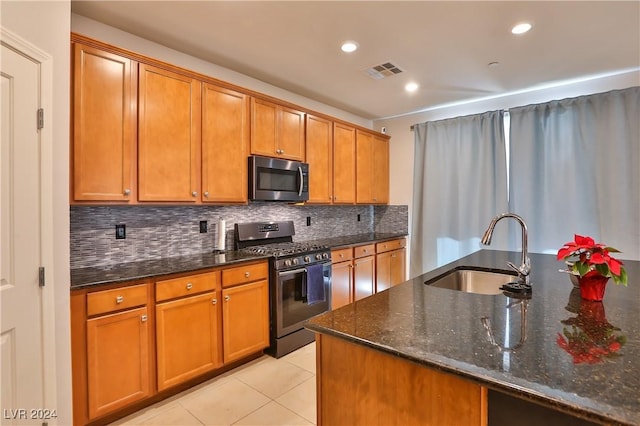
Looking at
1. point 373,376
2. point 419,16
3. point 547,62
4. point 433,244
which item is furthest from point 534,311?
point 433,244

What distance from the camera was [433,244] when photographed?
173 inches

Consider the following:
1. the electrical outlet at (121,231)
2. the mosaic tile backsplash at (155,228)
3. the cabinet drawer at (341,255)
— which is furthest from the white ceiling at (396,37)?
the cabinet drawer at (341,255)

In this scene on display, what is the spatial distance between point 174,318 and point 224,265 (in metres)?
0.50

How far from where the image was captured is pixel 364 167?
4.45m

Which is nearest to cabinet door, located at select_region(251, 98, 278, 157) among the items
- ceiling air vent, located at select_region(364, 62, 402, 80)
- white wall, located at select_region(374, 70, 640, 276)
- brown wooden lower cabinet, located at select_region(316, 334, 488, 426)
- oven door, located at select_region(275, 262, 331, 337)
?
ceiling air vent, located at select_region(364, 62, 402, 80)

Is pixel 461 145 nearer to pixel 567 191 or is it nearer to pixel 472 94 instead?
pixel 472 94

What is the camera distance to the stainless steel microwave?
2.96m

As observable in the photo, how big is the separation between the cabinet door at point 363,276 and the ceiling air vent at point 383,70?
205cm

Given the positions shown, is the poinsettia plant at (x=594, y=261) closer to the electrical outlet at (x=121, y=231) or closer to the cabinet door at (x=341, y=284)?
the cabinet door at (x=341, y=284)

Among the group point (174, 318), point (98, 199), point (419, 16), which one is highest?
point (419, 16)

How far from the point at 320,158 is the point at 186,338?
7.66ft

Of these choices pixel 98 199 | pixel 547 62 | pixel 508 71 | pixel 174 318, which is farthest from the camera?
pixel 508 71

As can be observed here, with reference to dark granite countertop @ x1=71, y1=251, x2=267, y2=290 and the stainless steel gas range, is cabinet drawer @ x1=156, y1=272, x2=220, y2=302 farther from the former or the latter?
the stainless steel gas range

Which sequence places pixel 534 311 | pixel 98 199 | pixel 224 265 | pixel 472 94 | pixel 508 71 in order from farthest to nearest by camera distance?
pixel 472 94 < pixel 508 71 < pixel 224 265 < pixel 98 199 < pixel 534 311
